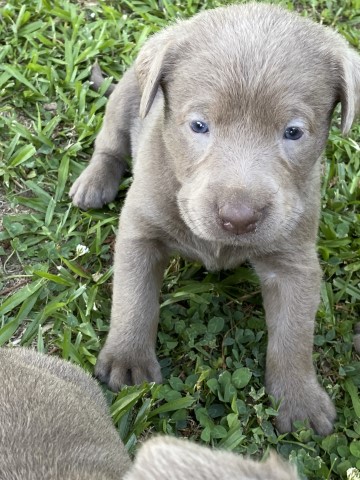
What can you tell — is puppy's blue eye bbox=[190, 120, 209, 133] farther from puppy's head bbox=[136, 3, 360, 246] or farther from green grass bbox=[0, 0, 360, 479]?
green grass bbox=[0, 0, 360, 479]

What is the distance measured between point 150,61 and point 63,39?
A: 215 cm

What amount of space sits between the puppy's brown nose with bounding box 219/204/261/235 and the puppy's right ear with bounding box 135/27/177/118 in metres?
0.77

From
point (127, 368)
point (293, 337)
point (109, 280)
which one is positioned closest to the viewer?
point (293, 337)

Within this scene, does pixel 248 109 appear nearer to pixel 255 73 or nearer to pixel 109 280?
pixel 255 73

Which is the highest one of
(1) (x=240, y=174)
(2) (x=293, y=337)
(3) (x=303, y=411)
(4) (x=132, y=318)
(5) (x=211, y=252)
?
(1) (x=240, y=174)

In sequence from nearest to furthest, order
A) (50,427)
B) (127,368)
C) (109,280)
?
(50,427)
(127,368)
(109,280)

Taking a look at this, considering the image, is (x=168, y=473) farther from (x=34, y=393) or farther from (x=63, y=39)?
(x=63, y=39)

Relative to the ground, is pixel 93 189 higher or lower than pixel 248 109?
lower

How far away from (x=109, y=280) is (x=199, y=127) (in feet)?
4.87

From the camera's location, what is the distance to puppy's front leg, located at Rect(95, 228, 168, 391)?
425cm

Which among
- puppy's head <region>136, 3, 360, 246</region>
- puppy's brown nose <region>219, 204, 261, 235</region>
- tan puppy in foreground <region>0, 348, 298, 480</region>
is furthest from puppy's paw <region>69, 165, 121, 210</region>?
puppy's brown nose <region>219, 204, 261, 235</region>

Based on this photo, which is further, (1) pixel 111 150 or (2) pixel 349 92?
(1) pixel 111 150

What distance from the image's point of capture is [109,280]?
189 inches

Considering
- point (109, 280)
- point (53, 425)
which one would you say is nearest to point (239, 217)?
point (53, 425)
